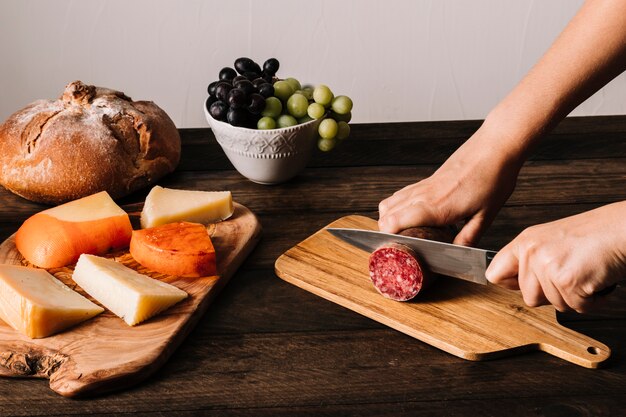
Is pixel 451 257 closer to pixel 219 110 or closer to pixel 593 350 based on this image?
pixel 593 350

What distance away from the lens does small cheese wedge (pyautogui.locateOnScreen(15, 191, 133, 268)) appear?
1.36m

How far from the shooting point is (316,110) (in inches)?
66.3

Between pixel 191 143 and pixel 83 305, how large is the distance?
84 centimetres

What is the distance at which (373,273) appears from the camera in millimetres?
1296

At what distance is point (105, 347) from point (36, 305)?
13 cm

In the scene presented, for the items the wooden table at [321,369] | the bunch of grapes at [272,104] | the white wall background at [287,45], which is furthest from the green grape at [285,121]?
the white wall background at [287,45]

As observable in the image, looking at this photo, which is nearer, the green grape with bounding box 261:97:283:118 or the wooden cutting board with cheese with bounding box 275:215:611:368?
the wooden cutting board with cheese with bounding box 275:215:611:368

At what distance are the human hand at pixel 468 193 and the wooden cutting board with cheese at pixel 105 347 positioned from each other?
1.19 feet

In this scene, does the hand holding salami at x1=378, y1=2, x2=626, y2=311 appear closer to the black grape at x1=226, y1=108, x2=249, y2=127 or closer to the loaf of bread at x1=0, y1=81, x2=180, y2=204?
the black grape at x1=226, y1=108, x2=249, y2=127

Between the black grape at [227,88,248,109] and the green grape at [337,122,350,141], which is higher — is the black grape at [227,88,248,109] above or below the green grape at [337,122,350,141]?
above

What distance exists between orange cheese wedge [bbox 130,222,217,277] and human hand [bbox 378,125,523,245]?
0.33m

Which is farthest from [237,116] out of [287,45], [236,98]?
[287,45]

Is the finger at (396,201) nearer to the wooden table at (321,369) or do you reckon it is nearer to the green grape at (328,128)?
the wooden table at (321,369)

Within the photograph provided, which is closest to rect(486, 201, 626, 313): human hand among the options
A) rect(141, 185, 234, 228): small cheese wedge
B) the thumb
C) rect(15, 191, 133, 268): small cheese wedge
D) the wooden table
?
the thumb
